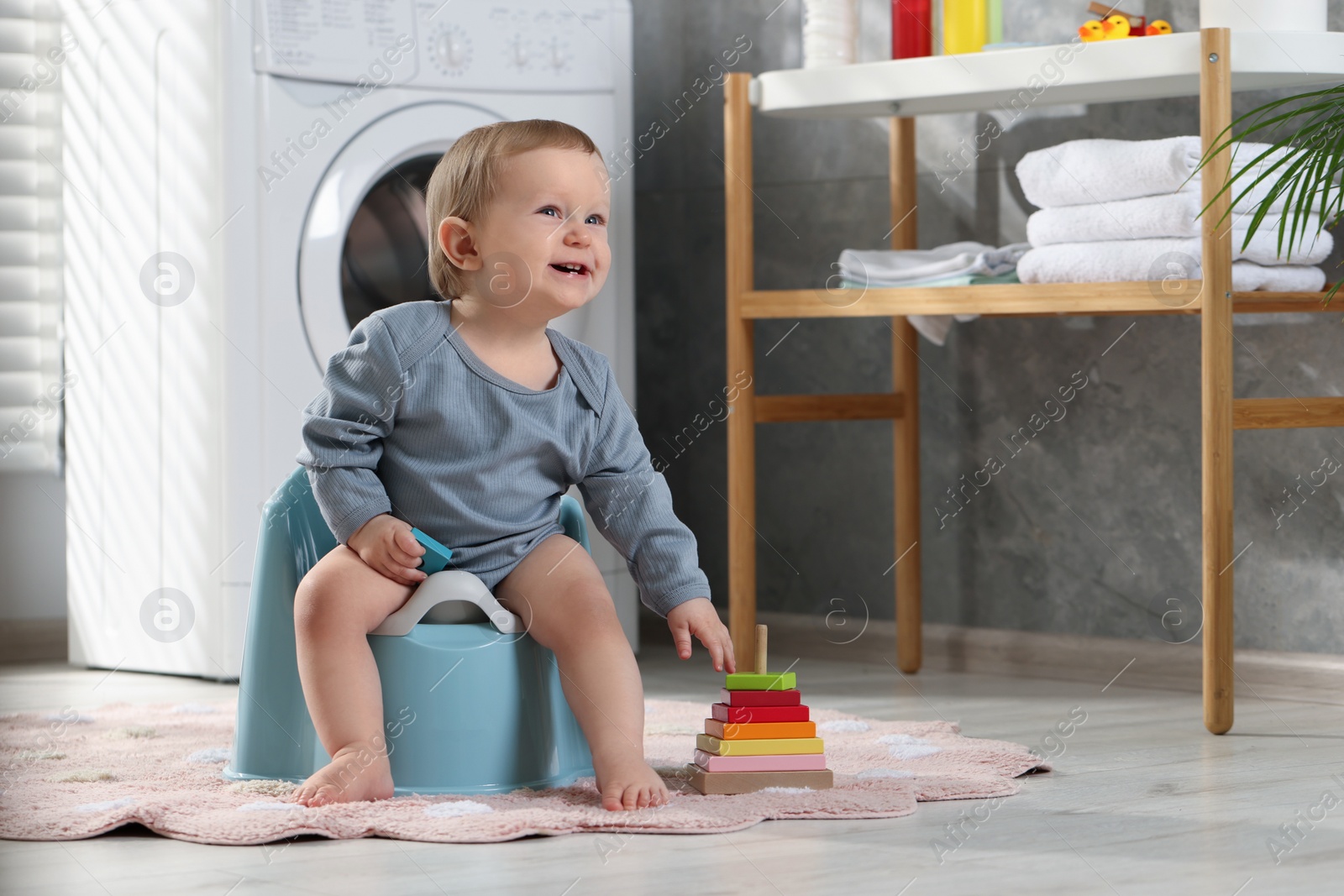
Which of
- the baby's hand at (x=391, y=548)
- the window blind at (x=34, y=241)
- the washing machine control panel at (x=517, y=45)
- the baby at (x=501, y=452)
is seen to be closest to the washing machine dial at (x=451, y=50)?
the washing machine control panel at (x=517, y=45)

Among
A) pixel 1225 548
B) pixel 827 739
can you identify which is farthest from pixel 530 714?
pixel 1225 548

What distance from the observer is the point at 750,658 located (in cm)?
220

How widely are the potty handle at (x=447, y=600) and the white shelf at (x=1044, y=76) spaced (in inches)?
37.2

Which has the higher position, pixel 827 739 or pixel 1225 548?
pixel 1225 548

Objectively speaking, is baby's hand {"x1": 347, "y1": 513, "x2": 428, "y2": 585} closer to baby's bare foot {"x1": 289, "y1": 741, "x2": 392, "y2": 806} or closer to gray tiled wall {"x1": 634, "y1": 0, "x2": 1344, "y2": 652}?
baby's bare foot {"x1": 289, "y1": 741, "x2": 392, "y2": 806}

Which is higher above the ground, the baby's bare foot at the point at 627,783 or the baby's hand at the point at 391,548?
the baby's hand at the point at 391,548

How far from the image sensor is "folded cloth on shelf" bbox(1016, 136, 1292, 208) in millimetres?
1893

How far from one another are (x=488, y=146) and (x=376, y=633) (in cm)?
45

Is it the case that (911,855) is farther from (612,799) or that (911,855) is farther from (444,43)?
(444,43)

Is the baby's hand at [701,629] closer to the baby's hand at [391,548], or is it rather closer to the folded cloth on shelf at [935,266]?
the baby's hand at [391,548]

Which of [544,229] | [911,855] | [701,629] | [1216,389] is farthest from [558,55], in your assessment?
[911,855]

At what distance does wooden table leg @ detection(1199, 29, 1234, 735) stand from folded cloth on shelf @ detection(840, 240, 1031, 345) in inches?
11.9

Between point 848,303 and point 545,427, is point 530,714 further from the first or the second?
point 848,303

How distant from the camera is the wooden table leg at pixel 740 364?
7.27 feet
